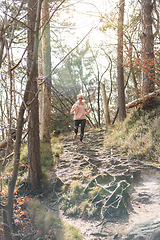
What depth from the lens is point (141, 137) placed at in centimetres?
667

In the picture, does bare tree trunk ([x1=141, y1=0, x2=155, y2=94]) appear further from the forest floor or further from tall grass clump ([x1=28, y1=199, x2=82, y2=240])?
tall grass clump ([x1=28, y1=199, x2=82, y2=240])

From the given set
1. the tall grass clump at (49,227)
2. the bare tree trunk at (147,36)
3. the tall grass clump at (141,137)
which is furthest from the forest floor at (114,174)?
the bare tree trunk at (147,36)

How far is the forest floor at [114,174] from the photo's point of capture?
3.66 metres

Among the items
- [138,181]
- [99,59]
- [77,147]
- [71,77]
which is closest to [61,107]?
[71,77]

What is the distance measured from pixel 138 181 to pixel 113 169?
0.94 metres

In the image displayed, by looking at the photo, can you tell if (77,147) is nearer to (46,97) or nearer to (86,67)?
(46,97)

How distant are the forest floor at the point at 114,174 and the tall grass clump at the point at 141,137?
326 mm

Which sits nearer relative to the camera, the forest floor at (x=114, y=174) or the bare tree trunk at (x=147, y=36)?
the forest floor at (x=114, y=174)

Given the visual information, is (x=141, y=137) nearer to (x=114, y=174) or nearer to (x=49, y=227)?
(x=114, y=174)

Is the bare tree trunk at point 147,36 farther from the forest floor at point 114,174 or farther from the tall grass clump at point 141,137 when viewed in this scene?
the forest floor at point 114,174

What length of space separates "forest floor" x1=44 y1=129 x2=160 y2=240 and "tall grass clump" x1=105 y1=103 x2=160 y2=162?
12.8 inches

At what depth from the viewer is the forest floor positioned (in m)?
3.66

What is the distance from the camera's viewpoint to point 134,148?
20.8ft

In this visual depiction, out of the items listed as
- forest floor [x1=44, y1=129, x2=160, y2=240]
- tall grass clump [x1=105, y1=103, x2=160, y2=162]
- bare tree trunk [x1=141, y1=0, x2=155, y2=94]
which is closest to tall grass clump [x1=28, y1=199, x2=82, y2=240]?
forest floor [x1=44, y1=129, x2=160, y2=240]
